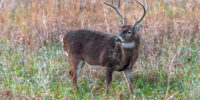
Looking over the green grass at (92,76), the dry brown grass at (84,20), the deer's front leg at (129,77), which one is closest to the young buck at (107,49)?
the deer's front leg at (129,77)

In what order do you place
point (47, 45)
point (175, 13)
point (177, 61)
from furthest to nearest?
1. point (175, 13)
2. point (47, 45)
3. point (177, 61)

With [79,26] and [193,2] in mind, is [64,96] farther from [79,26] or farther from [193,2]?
[193,2]

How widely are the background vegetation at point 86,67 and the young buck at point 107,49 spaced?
11.7 inches

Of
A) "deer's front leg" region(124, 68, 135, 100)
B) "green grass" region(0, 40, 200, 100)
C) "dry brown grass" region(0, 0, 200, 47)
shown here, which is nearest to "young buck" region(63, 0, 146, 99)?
"deer's front leg" region(124, 68, 135, 100)

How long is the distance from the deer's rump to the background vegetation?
43cm

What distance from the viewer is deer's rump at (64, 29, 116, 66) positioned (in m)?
5.82

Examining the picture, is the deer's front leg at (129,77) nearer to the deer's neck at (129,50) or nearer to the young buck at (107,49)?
the young buck at (107,49)

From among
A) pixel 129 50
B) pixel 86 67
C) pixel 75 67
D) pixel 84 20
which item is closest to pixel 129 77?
pixel 129 50

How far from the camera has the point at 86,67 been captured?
645cm

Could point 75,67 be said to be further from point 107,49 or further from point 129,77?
point 129,77

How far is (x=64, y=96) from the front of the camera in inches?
196

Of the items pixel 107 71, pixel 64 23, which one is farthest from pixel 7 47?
pixel 107 71

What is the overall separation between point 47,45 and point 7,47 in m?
0.86

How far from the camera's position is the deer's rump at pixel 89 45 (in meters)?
5.82
